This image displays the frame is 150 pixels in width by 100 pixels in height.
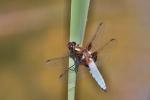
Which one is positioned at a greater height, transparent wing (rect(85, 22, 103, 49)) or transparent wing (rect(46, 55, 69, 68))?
transparent wing (rect(85, 22, 103, 49))

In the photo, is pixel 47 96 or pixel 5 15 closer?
pixel 5 15

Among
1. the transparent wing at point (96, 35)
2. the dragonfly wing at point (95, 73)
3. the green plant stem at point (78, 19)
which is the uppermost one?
the green plant stem at point (78, 19)

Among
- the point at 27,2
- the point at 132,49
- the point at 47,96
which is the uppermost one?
the point at 27,2

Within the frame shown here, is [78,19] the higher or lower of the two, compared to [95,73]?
higher

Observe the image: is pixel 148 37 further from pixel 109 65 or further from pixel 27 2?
pixel 27 2

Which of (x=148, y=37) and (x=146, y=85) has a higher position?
(x=148, y=37)

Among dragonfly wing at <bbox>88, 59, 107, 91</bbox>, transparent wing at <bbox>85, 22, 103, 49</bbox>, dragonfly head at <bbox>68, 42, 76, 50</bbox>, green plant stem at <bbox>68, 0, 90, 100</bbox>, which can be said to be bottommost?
dragonfly wing at <bbox>88, 59, 107, 91</bbox>

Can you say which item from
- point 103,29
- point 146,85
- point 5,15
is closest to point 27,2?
point 5,15
